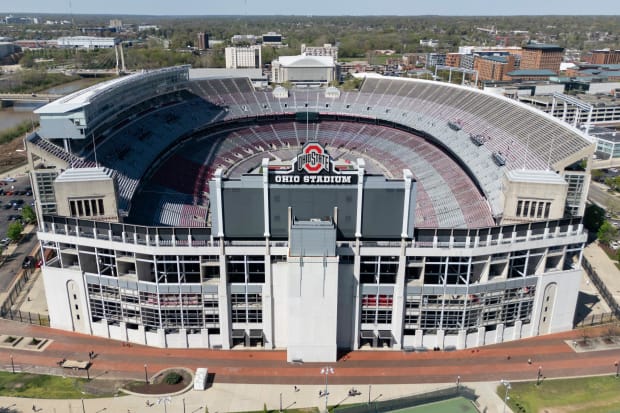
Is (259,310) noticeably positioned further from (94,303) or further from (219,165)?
(219,165)

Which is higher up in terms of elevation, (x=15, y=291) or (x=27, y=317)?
(x=15, y=291)

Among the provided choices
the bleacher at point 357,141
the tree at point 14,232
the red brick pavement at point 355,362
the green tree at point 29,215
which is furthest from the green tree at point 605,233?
the green tree at point 29,215

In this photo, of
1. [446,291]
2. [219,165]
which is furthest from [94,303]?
[219,165]

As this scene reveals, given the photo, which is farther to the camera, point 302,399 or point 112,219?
point 112,219

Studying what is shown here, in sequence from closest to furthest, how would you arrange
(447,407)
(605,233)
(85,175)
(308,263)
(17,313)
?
1. (447,407)
2. (308,263)
3. (85,175)
4. (17,313)
5. (605,233)

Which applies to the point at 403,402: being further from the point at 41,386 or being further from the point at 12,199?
the point at 12,199

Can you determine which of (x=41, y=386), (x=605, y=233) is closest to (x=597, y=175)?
(x=605, y=233)

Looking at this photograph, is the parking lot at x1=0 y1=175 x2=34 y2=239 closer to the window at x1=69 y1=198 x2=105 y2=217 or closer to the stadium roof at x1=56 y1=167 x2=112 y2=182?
the window at x1=69 y1=198 x2=105 y2=217

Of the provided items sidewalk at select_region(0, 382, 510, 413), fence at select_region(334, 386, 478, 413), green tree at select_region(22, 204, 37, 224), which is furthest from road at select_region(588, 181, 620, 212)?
green tree at select_region(22, 204, 37, 224)

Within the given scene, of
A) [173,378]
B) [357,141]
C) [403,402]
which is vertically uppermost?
[357,141]
